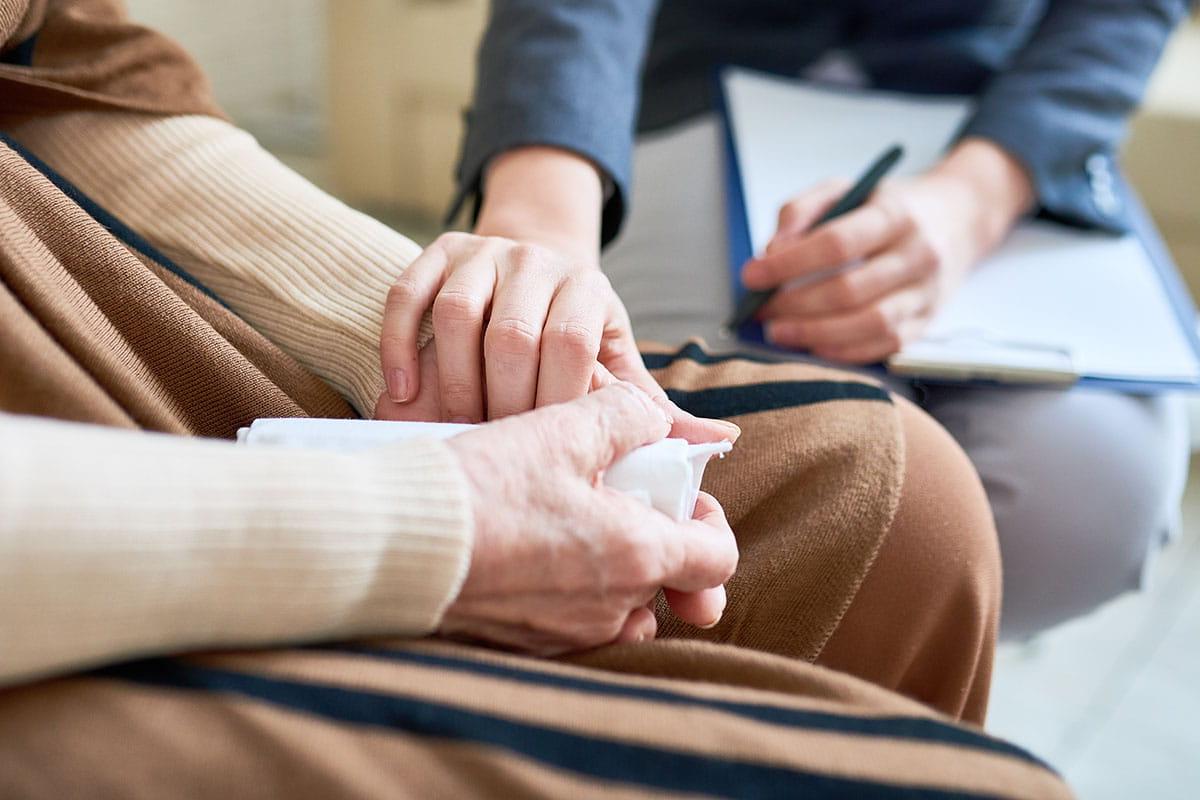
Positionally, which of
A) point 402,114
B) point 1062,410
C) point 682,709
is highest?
point 682,709

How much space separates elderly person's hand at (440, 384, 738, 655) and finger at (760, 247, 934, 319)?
0.35 m

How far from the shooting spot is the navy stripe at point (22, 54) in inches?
20.6

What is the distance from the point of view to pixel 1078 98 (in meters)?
0.87

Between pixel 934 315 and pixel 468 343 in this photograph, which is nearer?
pixel 468 343

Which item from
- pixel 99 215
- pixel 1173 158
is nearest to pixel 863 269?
pixel 99 215

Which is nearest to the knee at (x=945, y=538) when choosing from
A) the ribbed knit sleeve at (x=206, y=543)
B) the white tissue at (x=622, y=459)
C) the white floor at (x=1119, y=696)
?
the white tissue at (x=622, y=459)

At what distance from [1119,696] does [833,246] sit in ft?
2.18

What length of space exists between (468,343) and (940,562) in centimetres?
25

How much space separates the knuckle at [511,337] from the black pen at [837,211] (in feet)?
1.09

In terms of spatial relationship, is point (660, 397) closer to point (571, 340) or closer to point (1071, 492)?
point (571, 340)

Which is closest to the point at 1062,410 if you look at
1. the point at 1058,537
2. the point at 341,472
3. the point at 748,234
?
the point at 1058,537

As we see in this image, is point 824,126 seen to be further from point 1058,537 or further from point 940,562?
point 940,562

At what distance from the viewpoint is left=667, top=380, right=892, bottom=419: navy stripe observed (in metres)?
0.50

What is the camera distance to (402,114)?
81.7 inches
